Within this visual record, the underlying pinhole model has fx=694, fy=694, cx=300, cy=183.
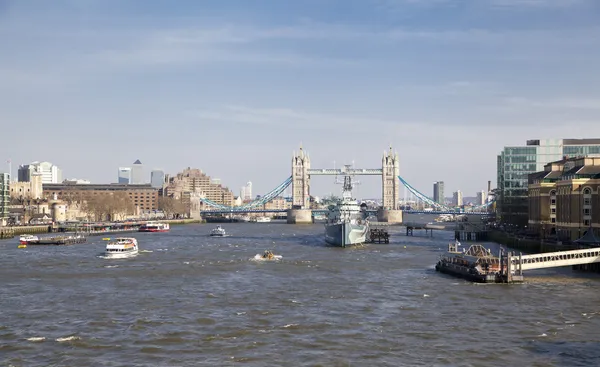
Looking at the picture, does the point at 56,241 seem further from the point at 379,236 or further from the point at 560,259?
the point at 560,259

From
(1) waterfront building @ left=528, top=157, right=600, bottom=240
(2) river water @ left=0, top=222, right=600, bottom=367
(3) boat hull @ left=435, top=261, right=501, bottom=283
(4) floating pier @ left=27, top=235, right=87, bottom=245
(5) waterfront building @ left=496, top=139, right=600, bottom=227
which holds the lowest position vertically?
(2) river water @ left=0, top=222, right=600, bottom=367

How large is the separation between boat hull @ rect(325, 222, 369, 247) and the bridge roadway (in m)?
42.4

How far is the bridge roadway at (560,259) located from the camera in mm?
62188

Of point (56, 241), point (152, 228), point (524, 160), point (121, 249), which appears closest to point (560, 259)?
point (121, 249)

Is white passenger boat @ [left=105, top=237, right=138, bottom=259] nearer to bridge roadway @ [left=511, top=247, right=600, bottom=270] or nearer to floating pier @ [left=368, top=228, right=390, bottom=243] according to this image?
floating pier @ [left=368, top=228, right=390, bottom=243]

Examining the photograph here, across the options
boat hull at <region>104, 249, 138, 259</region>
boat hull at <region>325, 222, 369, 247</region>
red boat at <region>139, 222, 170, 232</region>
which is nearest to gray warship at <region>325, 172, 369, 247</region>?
boat hull at <region>325, 222, 369, 247</region>

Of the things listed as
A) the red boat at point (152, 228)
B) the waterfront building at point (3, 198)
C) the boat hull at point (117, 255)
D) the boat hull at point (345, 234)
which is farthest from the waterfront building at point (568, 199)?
the waterfront building at point (3, 198)

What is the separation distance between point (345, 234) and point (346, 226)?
1.28m

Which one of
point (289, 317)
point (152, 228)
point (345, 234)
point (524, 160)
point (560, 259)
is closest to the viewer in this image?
point (289, 317)

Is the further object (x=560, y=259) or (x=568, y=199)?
(x=568, y=199)

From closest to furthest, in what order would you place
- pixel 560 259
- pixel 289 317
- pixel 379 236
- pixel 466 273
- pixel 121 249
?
pixel 289 317 < pixel 466 273 < pixel 560 259 < pixel 121 249 < pixel 379 236

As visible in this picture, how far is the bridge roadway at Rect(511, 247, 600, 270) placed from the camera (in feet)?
204

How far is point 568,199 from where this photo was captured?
85500 mm

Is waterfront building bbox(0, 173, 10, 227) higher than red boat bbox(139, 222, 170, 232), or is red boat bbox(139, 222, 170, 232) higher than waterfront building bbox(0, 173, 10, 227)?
waterfront building bbox(0, 173, 10, 227)
